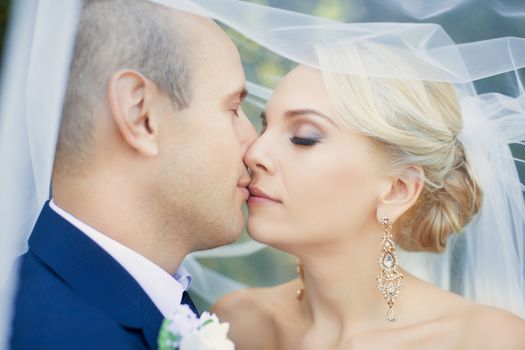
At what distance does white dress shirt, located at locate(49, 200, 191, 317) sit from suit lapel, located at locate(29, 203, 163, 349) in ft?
0.22

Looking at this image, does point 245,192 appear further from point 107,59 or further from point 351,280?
point 107,59

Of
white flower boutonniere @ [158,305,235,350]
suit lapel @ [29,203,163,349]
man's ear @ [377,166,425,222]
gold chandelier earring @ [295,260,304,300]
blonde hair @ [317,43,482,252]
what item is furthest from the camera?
gold chandelier earring @ [295,260,304,300]

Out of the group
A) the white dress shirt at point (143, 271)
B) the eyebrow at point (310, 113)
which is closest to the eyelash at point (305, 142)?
the eyebrow at point (310, 113)

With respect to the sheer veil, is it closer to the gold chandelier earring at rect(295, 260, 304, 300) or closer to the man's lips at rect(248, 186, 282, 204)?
the man's lips at rect(248, 186, 282, 204)

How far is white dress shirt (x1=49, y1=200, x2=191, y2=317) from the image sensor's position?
120 inches

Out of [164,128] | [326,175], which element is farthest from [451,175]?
[164,128]

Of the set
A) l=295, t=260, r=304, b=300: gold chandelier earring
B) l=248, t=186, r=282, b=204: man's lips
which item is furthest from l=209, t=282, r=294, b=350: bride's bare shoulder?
l=248, t=186, r=282, b=204: man's lips

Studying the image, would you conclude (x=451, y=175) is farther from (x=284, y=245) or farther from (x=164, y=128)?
(x=164, y=128)

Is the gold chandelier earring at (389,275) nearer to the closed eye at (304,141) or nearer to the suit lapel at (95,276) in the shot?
the closed eye at (304,141)

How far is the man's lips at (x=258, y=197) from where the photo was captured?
3.69 meters

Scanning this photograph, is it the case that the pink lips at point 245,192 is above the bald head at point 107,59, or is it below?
below

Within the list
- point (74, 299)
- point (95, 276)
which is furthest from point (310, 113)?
point (74, 299)

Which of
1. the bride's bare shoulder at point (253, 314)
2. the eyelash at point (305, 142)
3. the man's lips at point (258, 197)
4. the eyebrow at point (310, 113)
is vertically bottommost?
the bride's bare shoulder at point (253, 314)

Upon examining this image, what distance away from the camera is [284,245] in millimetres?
3760
